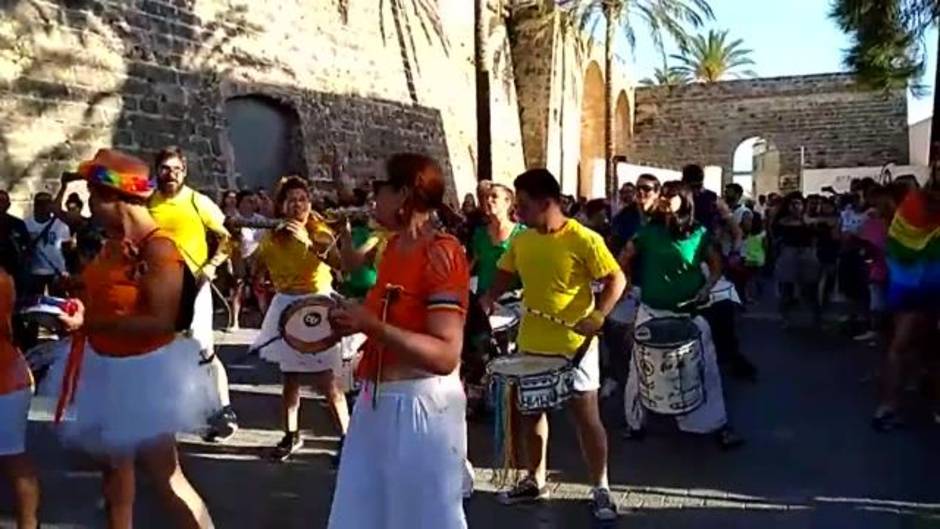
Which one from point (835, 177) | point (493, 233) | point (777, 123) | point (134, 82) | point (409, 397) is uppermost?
point (777, 123)

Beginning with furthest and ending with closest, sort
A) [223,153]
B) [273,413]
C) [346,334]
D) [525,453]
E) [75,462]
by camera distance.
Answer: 1. [223,153]
2. [273,413]
3. [75,462]
4. [525,453]
5. [346,334]

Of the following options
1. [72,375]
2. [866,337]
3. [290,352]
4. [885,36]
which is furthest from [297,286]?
[885,36]

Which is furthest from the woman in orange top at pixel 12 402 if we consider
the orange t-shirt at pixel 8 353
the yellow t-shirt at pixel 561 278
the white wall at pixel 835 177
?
the white wall at pixel 835 177

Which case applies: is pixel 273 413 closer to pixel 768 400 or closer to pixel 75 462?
pixel 75 462

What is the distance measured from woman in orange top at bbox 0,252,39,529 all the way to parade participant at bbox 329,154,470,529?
1.50 metres

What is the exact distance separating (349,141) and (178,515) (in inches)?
650

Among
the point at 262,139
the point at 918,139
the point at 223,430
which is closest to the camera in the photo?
the point at 223,430

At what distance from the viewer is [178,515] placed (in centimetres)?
400

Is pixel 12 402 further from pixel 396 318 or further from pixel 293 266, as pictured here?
pixel 293 266

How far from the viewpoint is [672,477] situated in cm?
634

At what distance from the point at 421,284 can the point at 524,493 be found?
263 centimetres

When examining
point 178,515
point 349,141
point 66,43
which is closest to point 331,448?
point 178,515

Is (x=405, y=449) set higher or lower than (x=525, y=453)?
higher

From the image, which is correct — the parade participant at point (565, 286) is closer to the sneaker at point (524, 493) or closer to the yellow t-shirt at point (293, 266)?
the sneaker at point (524, 493)
